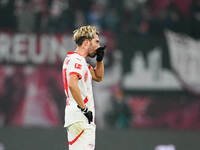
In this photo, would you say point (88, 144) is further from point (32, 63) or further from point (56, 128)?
point (32, 63)

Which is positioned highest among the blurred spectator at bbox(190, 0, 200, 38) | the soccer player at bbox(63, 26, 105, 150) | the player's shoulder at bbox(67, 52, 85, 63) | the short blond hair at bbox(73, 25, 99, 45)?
the blurred spectator at bbox(190, 0, 200, 38)

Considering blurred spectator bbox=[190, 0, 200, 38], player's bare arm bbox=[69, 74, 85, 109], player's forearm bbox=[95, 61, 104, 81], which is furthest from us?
blurred spectator bbox=[190, 0, 200, 38]

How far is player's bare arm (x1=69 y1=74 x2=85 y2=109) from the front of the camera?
6.00 meters

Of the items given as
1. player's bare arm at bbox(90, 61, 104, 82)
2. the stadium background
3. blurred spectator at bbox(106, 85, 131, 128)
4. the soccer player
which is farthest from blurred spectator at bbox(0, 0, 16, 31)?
the soccer player

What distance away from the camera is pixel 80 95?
6027 mm

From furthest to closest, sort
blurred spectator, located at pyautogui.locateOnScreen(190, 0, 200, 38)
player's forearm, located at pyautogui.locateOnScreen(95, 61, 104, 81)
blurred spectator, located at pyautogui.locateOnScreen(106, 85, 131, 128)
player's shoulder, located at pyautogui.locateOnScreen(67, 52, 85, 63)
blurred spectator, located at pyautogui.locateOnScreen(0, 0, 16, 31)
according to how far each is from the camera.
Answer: blurred spectator, located at pyautogui.locateOnScreen(190, 0, 200, 38) < blurred spectator, located at pyautogui.locateOnScreen(0, 0, 16, 31) < blurred spectator, located at pyautogui.locateOnScreen(106, 85, 131, 128) < player's forearm, located at pyautogui.locateOnScreen(95, 61, 104, 81) < player's shoulder, located at pyautogui.locateOnScreen(67, 52, 85, 63)

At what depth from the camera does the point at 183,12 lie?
532 inches

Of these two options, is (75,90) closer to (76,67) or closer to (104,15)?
(76,67)

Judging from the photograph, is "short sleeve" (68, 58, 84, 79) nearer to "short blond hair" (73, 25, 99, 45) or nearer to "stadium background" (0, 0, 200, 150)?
"short blond hair" (73, 25, 99, 45)

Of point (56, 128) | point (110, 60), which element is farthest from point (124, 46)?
point (56, 128)

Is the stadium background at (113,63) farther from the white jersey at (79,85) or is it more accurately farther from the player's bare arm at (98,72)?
the white jersey at (79,85)

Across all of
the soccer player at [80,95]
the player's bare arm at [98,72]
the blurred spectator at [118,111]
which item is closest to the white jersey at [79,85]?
the soccer player at [80,95]

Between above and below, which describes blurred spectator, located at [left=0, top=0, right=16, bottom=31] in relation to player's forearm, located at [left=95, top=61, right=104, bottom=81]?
above

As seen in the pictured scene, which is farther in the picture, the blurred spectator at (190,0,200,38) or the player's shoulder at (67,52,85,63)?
the blurred spectator at (190,0,200,38)
